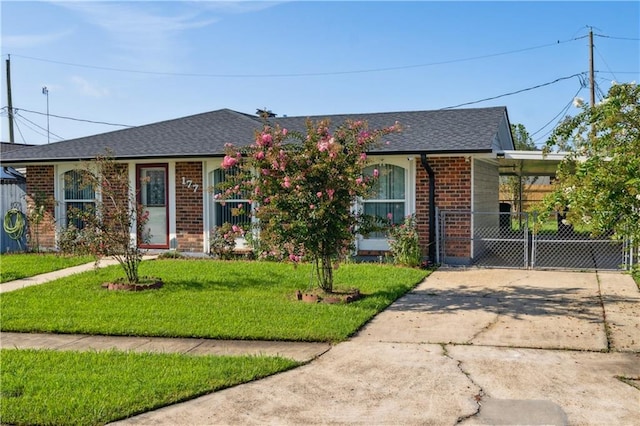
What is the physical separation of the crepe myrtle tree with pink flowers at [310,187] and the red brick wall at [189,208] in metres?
5.75

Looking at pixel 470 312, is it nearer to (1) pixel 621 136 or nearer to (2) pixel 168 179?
(1) pixel 621 136

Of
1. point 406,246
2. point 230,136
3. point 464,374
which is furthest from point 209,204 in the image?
point 464,374

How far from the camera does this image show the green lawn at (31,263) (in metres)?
11.8

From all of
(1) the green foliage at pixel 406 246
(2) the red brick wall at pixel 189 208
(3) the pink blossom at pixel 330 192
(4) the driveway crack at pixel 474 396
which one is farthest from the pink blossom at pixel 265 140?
(2) the red brick wall at pixel 189 208

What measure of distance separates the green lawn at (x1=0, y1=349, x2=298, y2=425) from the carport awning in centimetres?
614

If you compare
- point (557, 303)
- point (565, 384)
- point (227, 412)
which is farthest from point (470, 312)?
point (227, 412)

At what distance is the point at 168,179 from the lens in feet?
49.5

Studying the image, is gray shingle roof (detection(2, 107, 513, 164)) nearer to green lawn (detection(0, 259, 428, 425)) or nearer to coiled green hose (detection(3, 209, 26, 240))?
coiled green hose (detection(3, 209, 26, 240))

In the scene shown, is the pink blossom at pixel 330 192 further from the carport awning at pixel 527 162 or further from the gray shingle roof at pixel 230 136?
the gray shingle roof at pixel 230 136

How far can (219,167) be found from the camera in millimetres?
14688

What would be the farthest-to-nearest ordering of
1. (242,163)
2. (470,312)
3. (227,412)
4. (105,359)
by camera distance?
(242,163), (470,312), (105,359), (227,412)

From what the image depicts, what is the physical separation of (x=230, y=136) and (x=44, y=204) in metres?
5.24

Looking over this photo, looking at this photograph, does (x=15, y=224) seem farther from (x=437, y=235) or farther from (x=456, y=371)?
(x=456, y=371)

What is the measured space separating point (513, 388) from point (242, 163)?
5.76 meters
